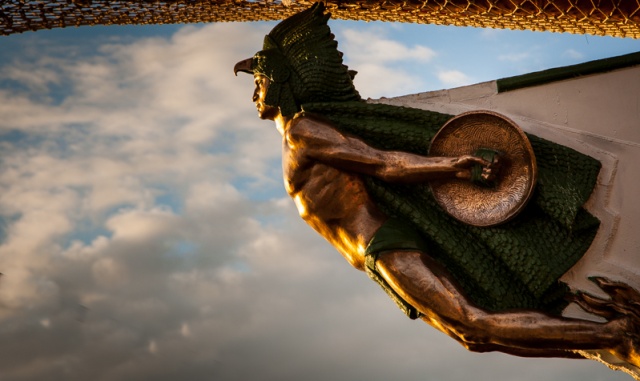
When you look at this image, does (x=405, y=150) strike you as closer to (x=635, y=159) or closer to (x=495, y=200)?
(x=495, y=200)

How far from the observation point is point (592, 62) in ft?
16.4

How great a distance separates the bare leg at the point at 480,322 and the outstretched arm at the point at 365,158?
1.18 ft

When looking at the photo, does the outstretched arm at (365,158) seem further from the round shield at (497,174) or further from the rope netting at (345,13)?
the rope netting at (345,13)

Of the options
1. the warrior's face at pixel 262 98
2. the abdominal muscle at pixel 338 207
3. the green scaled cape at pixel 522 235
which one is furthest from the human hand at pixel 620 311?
the warrior's face at pixel 262 98

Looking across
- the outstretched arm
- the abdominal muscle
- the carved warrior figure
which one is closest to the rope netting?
the carved warrior figure

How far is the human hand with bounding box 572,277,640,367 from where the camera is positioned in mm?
4438

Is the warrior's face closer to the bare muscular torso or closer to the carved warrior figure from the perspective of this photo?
the carved warrior figure

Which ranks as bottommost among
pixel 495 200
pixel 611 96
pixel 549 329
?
pixel 549 329

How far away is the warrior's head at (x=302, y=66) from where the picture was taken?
5.11m

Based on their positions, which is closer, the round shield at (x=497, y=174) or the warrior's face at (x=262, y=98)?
the round shield at (x=497, y=174)

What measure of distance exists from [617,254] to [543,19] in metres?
1.35

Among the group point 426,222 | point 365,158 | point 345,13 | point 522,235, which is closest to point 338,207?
point 365,158

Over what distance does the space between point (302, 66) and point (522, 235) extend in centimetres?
127

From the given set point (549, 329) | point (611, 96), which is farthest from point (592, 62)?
point (549, 329)
